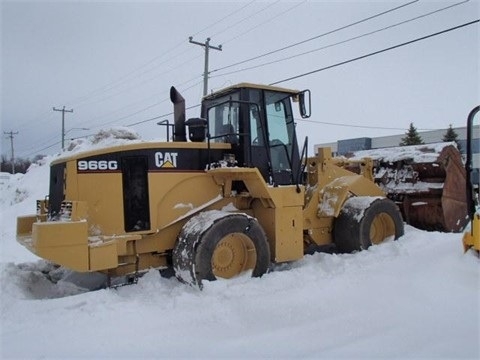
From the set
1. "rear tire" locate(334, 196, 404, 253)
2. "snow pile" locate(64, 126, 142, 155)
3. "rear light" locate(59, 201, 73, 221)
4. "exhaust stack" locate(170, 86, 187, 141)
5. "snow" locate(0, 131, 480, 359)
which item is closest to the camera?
"snow" locate(0, 131, 480, 359)

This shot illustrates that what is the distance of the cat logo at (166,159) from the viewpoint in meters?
5.81

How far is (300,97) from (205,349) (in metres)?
4.44

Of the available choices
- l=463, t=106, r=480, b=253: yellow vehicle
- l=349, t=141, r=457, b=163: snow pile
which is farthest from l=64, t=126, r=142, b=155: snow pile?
l=463, t=106, r=480, b=253: yellow vehicle

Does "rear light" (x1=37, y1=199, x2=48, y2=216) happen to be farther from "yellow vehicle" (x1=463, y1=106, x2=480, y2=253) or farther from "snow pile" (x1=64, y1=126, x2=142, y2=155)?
"snow pile" (x1=64, y1=126, x2=142, y2=155)

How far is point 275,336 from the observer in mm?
3873

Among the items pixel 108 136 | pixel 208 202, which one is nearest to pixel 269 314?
pixel 208 202

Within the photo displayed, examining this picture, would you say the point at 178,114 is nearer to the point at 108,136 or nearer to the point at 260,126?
the point at 260,126

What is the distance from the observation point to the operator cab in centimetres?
641

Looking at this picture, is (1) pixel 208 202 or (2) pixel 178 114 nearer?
(1) pixel 208 202

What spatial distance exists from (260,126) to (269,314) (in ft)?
9.79

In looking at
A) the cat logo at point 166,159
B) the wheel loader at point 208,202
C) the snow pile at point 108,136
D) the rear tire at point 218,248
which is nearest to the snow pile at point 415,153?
the wheel loader at point 208,202

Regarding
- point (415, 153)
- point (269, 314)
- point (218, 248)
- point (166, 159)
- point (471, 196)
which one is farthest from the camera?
point (415, 153)

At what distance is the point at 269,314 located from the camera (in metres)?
4.43

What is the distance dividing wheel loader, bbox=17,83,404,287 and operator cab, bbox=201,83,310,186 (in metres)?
0.02
